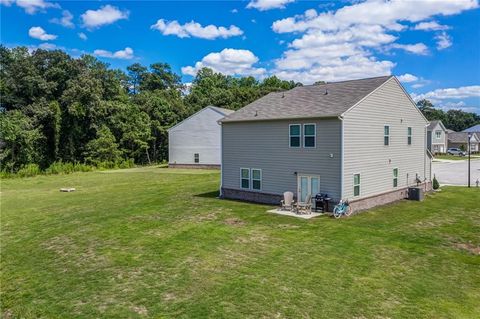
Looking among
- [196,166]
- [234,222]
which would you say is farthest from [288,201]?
[196,166]

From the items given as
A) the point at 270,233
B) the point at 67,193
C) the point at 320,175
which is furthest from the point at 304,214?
the point at 67,193

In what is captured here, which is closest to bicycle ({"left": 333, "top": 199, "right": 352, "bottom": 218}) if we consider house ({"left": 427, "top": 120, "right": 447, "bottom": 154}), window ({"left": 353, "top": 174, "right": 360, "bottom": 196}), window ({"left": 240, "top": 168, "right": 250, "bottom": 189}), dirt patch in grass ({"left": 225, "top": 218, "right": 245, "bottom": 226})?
window ({"left": 353, "top": 174, "right": 360, "bottom": 196})

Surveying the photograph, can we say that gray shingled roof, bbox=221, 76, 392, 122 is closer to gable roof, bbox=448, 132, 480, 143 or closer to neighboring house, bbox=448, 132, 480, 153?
neighboring house, bbox=448, 132, 480, 153

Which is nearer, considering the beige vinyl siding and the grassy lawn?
the grassy lawn

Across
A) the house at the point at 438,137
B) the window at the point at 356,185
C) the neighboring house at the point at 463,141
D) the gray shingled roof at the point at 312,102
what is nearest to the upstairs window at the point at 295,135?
the gray shingled roof at the point at 312,102

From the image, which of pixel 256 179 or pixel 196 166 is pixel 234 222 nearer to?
pixel 256 179

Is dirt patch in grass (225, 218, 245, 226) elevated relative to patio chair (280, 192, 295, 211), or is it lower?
lower

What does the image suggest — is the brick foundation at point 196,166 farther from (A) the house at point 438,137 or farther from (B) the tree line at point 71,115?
(A) the house at point 438,137
